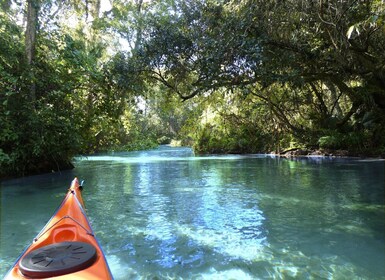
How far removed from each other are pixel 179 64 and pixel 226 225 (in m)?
5.24

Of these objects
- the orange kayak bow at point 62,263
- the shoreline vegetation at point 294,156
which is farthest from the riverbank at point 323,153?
the orange kayak bow at point 62,263

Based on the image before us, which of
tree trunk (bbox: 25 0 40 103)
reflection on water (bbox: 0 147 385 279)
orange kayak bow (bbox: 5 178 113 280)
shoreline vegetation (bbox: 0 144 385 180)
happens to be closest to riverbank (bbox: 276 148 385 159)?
shoreline vegetation (bbox: 0 144 385 180)

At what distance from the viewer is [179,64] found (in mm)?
9312

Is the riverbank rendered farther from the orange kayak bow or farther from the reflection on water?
the orange kayak bow

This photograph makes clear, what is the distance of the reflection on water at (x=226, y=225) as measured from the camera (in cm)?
405

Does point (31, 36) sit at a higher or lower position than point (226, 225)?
higher

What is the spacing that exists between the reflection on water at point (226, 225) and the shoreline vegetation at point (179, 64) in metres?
2.73

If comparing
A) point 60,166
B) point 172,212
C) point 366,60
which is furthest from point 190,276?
point 60,166

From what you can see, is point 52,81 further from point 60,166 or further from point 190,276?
point 190,276

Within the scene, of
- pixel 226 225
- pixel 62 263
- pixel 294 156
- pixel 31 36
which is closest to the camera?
pixel 62 263

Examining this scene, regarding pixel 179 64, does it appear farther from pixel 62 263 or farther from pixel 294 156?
pixel 294 156

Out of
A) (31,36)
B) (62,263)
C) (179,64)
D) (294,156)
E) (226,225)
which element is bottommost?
(226,225)

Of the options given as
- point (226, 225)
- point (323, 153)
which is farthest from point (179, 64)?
point (323, 153)

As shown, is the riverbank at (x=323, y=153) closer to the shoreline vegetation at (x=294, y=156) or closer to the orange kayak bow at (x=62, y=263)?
the shoreline vegetation at (x=294, y=156)
